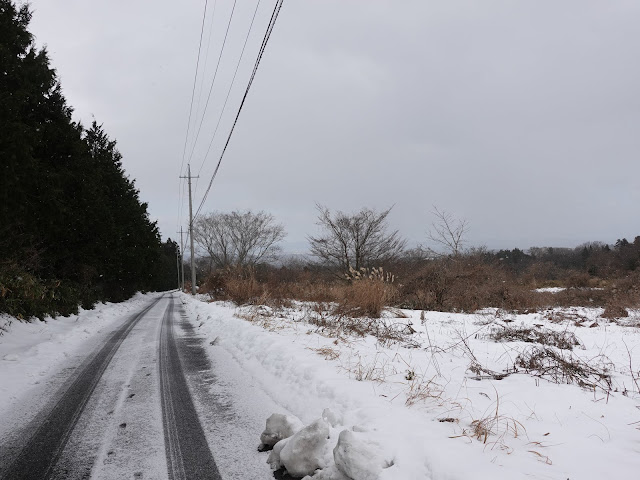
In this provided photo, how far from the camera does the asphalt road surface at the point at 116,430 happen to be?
8.19 feet

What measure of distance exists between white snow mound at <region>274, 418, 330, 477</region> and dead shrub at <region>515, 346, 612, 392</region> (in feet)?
8.82

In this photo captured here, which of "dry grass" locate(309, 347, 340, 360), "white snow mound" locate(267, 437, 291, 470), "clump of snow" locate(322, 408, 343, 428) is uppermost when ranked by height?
"dry grass" locate(309, 347, 340, 360)

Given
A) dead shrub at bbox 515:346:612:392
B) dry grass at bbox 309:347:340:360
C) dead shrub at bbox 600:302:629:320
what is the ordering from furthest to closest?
dead shrub at bbox 600:302:629:320, dry grass at bbox 309:347:340:360, dead shrub at bbox 515:346:612:392

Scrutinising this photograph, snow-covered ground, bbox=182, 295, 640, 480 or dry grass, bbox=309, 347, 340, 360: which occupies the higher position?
dry grass, bbox=309, 347, 340, 360

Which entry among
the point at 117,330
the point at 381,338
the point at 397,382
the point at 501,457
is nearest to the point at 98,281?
the point at 117,330

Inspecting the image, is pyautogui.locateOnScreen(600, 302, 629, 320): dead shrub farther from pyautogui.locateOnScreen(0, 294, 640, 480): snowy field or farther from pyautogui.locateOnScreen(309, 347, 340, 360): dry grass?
pyautogui.locateOnScreen(309, 347, 340, 360): dry grass

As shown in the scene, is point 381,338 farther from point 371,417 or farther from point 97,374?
point 97,374

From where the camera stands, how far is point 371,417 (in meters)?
2.86

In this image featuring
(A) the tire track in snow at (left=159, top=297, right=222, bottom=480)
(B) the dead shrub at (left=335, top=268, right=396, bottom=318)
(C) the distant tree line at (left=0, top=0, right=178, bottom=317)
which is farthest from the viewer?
(C) the distant tree line at (left=0, top=0, right=178, bottom=317)

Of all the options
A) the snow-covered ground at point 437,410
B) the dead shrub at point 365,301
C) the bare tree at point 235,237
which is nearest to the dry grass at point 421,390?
the snow-covered ground at point 437,410

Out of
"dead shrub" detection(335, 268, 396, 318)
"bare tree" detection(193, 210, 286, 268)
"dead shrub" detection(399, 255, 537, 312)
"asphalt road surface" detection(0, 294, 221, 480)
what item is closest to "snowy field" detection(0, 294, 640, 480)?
"asphalt road surface" detection(0, 294, 221, 480)

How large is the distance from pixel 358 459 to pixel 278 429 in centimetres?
90

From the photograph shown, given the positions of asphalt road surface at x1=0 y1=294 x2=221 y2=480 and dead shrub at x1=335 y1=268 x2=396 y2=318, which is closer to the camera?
asphalt road surface at x1=0 y1=294 x2=221 y2=480

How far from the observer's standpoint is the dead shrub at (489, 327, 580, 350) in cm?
543
